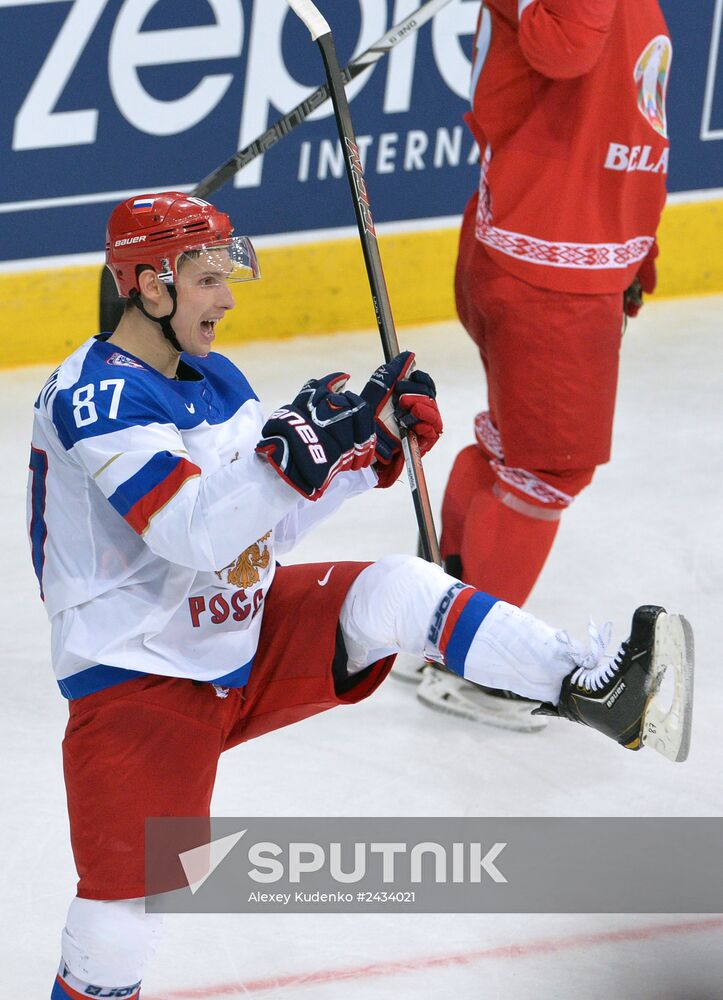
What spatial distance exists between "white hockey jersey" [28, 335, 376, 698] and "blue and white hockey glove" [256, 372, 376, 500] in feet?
0.08

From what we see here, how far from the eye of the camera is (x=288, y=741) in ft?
8.95

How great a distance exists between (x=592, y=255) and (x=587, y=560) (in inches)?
37.4

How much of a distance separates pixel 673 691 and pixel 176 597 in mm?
609

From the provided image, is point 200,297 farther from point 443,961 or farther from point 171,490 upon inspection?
point 443,961

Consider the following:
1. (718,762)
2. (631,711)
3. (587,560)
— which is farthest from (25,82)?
(631,711)

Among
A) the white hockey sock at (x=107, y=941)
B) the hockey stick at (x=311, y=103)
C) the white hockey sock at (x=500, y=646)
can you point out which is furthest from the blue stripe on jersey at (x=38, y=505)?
the hockey stick at (x=311, y=103)

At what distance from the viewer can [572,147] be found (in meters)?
2.62

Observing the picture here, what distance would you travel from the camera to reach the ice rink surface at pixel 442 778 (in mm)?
2121

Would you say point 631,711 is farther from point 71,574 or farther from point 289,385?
point 289,385

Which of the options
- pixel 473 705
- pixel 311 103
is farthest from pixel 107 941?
pixel 311 103

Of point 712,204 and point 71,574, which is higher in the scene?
point 71,574

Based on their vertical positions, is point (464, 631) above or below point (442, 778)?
above

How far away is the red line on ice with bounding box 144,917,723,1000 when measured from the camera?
209cm

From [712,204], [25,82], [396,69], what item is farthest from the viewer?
[712,204]
